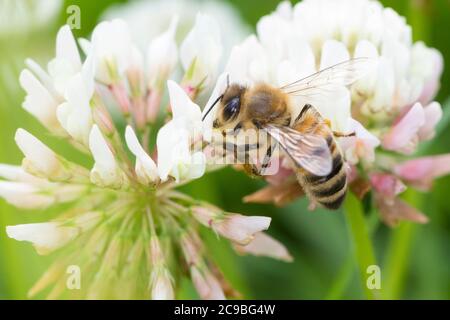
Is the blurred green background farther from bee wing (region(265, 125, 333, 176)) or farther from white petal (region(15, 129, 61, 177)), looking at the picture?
bee wing (region(265, 125, 333, 176))

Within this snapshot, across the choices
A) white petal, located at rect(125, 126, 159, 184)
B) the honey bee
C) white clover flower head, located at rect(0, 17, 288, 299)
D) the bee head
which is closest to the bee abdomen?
the honey bee

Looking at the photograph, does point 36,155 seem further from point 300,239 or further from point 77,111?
point 300,239

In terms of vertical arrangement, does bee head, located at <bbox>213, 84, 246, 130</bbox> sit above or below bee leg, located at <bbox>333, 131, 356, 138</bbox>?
above

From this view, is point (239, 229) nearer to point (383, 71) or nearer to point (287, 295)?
point (383, 71)

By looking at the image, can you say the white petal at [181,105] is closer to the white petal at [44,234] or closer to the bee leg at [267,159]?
the bee leg at [267,159]

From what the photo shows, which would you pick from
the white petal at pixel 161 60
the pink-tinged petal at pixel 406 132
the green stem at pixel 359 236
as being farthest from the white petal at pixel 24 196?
the pink-tinged petal at pixel 406 132
